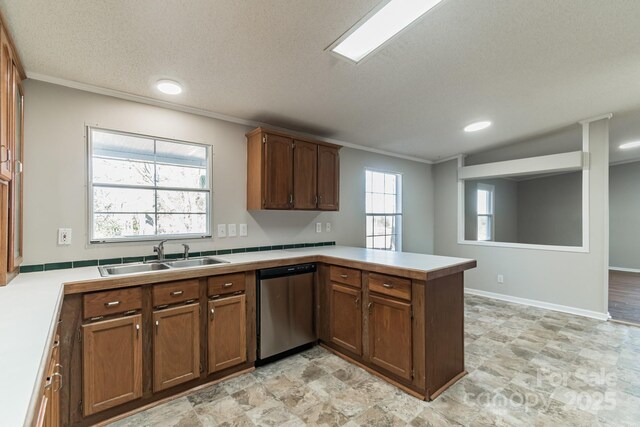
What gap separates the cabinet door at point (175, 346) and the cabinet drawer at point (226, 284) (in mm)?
174

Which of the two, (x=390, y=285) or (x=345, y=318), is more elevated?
(x=390, y=285)

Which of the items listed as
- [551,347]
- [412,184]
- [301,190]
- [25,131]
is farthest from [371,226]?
[25,131]

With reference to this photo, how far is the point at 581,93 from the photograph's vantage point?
9.39ft

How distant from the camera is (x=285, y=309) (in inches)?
105

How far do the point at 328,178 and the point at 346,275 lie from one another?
1.25m

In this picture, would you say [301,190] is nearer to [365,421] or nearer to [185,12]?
[185,12]

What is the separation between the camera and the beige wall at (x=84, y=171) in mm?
2080

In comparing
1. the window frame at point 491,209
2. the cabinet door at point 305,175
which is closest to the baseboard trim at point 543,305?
the window frame at point 491,209

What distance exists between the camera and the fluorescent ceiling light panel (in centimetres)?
159

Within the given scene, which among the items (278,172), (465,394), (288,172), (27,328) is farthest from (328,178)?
(27,328)

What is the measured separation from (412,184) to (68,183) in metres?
4.56

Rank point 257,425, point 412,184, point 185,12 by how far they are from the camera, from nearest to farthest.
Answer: point 185,12, point 257,425, point 412,184

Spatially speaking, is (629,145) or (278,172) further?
(629,145)

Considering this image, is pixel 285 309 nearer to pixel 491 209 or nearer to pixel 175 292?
pixel 175 292
